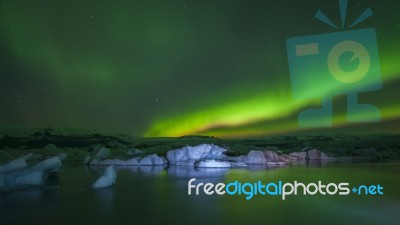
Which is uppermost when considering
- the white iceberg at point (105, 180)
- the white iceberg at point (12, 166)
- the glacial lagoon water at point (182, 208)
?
the white iceberg at point (12, 166)

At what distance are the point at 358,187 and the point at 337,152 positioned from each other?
18.2m

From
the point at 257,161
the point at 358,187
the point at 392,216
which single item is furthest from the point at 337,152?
the point at 392,216

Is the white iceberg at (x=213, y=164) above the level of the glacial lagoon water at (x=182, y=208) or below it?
above

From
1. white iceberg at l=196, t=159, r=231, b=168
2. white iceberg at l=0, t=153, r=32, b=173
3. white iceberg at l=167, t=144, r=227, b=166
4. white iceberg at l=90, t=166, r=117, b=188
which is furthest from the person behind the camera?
white iceberg at l=167, t=144, r=227, b=166

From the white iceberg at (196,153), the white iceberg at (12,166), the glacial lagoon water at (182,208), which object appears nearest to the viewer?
the glacial lagoon water at (182,208)

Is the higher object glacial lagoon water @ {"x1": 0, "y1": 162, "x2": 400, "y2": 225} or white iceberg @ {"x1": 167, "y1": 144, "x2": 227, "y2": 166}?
white iceberg @ {"x1": 167, "y1": 144, "x2": 227, "y2": 166}

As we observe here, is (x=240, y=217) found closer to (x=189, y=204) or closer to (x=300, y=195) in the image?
(x=189, y=204)

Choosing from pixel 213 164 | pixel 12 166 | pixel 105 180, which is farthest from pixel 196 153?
pixel 12 166

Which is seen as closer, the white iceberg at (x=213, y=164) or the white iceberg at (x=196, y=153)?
the white iceberg at (x=213, y=164)

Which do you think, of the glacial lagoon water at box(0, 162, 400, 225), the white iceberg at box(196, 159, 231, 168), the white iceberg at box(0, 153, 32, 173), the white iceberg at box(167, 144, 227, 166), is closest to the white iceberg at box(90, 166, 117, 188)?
the glacial lagoon water at box(0, 162, 400, 225)

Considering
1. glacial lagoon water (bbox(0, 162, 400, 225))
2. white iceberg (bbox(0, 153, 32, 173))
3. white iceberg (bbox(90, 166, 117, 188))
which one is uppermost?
white iceberg (bbox(0, 153, 32, 173))

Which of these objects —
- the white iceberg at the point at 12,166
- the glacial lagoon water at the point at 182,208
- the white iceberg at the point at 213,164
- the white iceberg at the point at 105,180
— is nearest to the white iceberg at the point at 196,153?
the white iceberg at the point at 213,164

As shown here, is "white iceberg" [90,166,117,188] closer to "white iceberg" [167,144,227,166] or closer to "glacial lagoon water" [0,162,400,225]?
"glacial lagoon water" [0,162,400,225]

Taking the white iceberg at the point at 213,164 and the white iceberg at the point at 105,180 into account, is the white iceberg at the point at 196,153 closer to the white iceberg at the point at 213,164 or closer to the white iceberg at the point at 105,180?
the white iceberg at the point at 213,164
